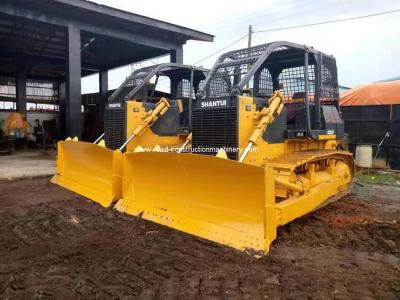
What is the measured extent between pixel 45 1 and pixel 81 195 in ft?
22.5

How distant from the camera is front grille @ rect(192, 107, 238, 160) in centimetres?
542

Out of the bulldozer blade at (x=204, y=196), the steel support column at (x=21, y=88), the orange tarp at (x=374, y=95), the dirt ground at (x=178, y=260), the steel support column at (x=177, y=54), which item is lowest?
the dirt ground at (x=178, y=260)

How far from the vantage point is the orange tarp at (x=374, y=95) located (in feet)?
41.2

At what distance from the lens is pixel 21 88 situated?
64.5 feet

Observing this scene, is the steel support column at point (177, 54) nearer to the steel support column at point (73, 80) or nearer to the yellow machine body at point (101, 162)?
the steel support column at point (73, 80)

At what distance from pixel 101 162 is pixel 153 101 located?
9.42 feet

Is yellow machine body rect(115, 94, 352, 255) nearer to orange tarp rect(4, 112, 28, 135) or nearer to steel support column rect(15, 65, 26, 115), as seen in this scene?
orange tarp rect(4, 112, 28, 135)

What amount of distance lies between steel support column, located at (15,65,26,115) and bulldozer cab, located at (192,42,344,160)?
53.0 feet

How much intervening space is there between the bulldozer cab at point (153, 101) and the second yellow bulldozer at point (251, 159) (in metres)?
2.10

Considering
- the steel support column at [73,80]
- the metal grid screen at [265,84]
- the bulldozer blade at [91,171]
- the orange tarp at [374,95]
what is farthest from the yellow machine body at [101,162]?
the orange tarp at [374,95]

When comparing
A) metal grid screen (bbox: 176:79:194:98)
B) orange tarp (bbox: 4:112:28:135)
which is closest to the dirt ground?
metal grid screen (bbox: 176:79:194:98)

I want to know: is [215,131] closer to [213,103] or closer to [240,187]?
[213,103]

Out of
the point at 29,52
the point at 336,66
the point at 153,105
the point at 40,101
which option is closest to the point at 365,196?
the point at 336,66

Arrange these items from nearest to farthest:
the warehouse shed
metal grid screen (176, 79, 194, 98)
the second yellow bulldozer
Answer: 1. the second yellow bulldozer
2. metal grid screen (176, 79, 194, 98)
3. the warehouse shed
